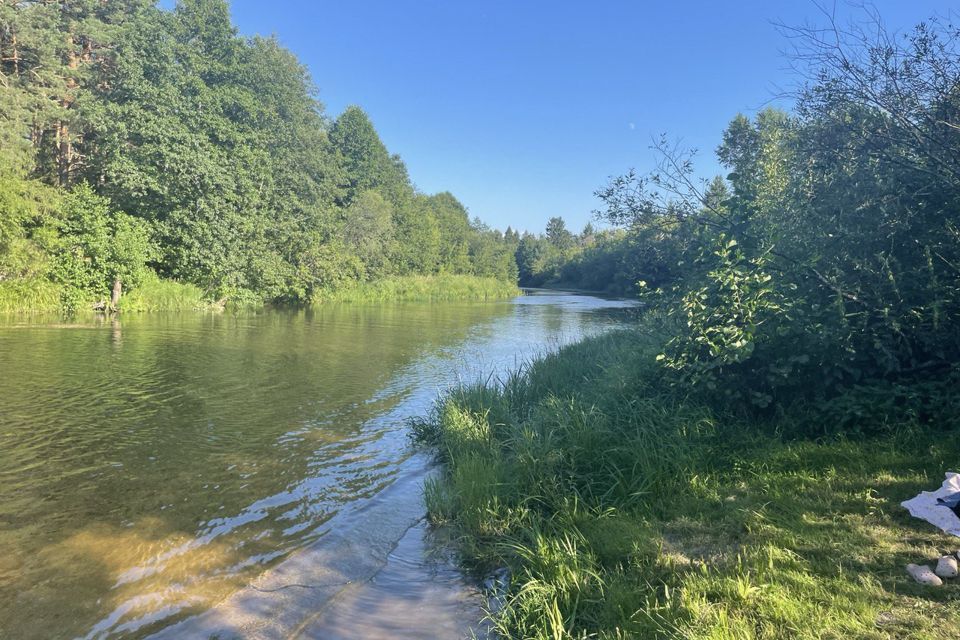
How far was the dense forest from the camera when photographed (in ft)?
74.2

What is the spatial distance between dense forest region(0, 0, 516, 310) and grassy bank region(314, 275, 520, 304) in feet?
14.1

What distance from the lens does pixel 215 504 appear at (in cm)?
606

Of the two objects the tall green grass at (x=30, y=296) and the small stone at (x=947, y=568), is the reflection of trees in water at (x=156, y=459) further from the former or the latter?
the tall green grass at (x=30, y=296)

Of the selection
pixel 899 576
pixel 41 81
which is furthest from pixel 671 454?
pixel 41 81

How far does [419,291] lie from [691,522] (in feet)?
163

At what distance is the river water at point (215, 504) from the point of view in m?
4.12

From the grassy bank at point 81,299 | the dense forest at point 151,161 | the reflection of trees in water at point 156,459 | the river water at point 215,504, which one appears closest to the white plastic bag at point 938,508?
the river water at point 215,504

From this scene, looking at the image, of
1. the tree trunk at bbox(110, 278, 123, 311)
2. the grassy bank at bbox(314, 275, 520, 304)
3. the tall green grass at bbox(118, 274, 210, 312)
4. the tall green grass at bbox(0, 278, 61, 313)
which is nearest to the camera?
the tall green grass at bbox(0, 278, 61, 313)

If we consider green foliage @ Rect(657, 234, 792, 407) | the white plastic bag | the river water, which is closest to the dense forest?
the river water

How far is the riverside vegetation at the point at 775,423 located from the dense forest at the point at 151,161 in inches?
943

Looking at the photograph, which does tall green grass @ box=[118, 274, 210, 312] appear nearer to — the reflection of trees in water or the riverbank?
the riverbank

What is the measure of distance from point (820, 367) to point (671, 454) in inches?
68.2

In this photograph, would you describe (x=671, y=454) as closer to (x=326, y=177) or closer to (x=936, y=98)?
(x=936, y=98)

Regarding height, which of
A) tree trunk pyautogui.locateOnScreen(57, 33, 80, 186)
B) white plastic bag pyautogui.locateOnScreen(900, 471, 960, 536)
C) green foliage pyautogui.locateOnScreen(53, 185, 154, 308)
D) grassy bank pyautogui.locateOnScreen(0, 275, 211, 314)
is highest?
tree trunk pyautogui.locateOnScreen(57, 33, 80, 186)
